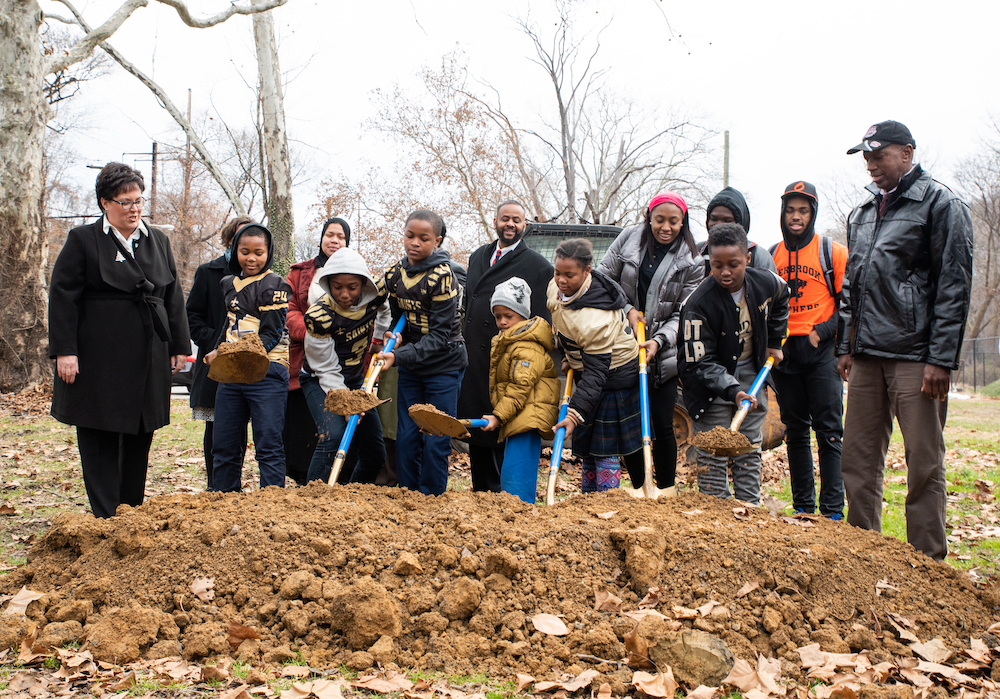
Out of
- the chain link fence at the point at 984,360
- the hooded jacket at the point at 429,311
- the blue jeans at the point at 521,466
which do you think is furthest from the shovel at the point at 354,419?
the chain link fence at the point at 984,360

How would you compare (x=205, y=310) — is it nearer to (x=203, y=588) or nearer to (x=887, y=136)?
(x=203, y=588)

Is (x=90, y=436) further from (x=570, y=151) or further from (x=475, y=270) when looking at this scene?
(x=570, y=151)

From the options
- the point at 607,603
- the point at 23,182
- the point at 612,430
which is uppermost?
the point at 23,182

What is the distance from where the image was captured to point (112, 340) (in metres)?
4.23

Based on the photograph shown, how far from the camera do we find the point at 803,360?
4.66 metres

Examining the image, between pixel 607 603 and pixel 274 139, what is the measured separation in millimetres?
10097

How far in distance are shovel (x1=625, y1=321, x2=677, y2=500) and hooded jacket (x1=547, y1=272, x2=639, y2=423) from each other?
0.28 feet

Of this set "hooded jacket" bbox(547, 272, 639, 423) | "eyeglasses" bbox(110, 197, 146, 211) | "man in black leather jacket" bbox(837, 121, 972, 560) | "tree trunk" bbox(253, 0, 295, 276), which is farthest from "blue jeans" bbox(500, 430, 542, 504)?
"tree trunk" bbox(253, 0, 295, 276)

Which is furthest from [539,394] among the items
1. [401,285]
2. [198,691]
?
[198,691]

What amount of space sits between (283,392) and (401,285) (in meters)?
0.95

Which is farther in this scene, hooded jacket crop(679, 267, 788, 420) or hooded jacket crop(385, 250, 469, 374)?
hooded jacket crop(385, 250, 469, 374)

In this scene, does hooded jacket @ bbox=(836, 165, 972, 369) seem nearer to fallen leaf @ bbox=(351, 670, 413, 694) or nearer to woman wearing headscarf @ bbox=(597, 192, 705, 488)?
woman wearing headscarf @ bbox=(597, 192, 705, 488)

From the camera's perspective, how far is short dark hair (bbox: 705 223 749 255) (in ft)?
13.8

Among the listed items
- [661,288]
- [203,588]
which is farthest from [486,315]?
[203,588]
